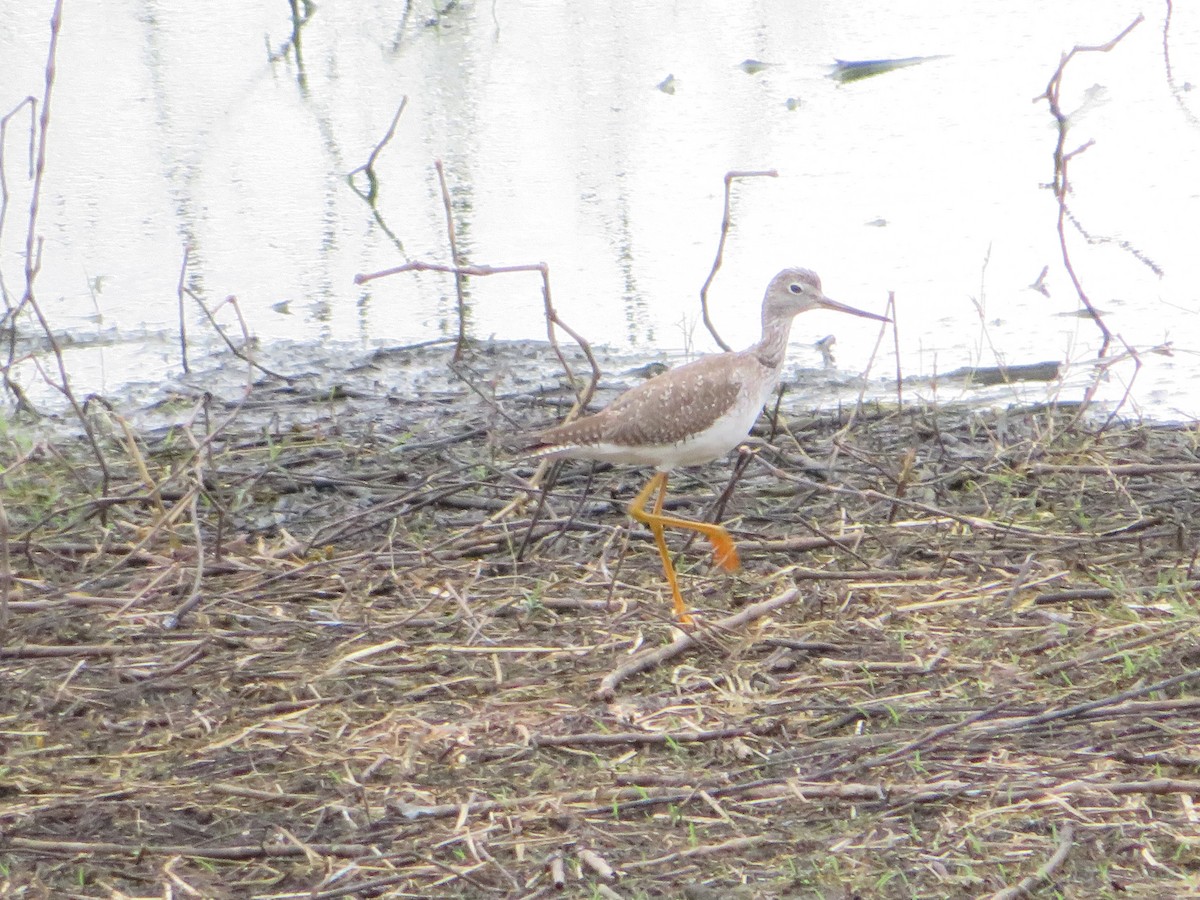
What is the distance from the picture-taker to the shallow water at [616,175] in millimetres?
7723

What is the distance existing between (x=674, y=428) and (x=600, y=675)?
0.87 meters

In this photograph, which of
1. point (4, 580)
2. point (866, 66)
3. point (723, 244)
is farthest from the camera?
point (866, 66)

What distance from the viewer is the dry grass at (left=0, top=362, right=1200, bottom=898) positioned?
10.7 feet

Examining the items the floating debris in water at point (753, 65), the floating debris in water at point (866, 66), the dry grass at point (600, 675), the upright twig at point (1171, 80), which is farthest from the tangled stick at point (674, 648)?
the floating debris in water at point (753, 65)

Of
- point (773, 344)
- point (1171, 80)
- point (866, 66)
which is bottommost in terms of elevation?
point (773, 344)

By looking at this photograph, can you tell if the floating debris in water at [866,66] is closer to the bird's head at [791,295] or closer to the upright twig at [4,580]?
the bird's head at [791,295]

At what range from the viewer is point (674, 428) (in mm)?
4730

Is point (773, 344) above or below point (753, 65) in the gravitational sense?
below

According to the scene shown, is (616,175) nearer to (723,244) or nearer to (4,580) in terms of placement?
(723,244)

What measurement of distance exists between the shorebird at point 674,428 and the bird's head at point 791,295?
51 cm

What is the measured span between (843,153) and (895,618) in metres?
6.09

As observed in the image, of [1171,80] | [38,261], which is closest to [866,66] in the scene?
[1171,80]

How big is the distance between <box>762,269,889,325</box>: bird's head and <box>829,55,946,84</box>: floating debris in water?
630cm

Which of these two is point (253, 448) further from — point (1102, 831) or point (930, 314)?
point (1102, 831)
